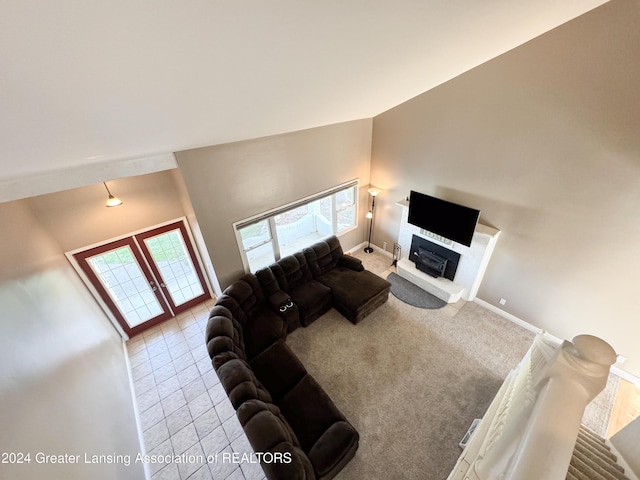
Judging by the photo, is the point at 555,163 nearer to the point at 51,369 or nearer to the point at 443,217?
the point at 443,217

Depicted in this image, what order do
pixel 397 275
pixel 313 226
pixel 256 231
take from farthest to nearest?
pixel 313 226
pixel 397 275
pixel 256 231

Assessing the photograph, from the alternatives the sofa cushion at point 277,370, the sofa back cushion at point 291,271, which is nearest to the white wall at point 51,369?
the sofa cushion at point 277,370

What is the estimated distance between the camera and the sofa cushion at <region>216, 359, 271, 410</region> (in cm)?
263

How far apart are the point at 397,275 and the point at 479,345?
1951 millimetres

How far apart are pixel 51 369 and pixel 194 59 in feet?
8.47

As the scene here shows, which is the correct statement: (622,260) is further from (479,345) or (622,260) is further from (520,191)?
(479,345)

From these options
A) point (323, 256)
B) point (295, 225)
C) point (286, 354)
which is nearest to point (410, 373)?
point (286, 354)

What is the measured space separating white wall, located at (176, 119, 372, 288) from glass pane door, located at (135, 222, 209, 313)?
3.22ft

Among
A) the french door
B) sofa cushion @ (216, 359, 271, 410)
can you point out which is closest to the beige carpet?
sofa cushion @ (216, 359, 271, 410)

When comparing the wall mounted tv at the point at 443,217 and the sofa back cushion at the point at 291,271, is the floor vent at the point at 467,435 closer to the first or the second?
the wall mounted tv at the point at 443,217

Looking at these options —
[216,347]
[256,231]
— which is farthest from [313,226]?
[216,347]

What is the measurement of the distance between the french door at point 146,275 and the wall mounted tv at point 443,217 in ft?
13.9

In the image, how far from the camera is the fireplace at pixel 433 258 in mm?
4754

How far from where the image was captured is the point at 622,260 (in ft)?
10.2
